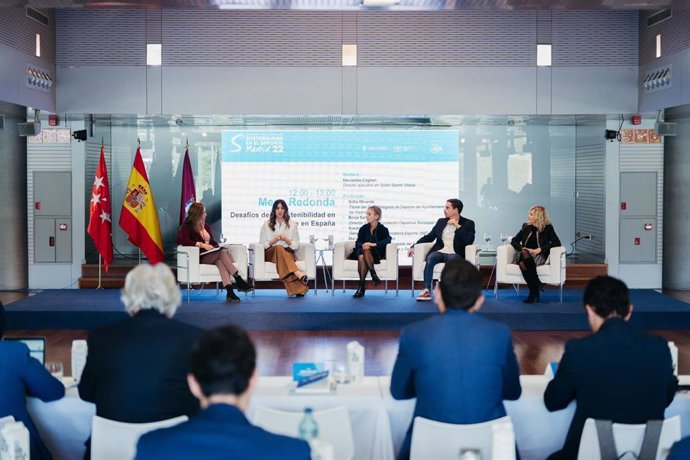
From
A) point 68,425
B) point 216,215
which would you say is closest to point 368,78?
point 216,215

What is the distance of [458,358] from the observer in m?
3.09

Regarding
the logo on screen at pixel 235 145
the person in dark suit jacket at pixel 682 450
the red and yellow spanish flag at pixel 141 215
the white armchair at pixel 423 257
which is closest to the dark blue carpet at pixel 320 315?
the white armchair at pixel 423 257

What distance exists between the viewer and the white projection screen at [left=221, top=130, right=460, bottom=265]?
12.3 meters

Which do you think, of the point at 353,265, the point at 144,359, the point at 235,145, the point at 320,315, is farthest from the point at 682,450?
the point at 235,145

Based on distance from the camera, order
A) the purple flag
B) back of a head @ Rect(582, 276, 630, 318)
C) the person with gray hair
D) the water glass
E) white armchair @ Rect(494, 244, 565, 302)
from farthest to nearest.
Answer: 1. the purple flag
2. white armchair @ Rect(494, 244, 565, 302)
3. the water glass
4. back of a head @ Rect(582, 276, 630, 318)
5. the person with gray hair

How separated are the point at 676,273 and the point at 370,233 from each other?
4765mm

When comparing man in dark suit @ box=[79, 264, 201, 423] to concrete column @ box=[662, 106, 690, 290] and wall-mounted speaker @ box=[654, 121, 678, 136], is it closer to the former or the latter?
wall-mounted speaker @ box=[654, 121, 678, 136]

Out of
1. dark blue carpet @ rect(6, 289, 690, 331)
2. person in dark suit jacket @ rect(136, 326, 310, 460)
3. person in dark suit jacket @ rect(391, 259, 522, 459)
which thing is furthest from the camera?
dark blue carpet @ rect(6, 289, 690, 331)

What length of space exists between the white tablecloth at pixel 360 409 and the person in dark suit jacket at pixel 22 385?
0.85 metres

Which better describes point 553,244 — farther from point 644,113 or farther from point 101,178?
point 101,178

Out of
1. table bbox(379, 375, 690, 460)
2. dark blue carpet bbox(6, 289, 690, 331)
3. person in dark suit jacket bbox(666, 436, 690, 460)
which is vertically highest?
person in dark suit jacket bbox(666, 436, 690, 460)

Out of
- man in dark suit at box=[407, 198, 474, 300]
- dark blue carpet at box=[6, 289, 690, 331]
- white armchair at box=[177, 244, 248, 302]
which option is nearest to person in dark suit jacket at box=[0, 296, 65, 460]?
dark blue carpet at box=[6, 289, 690, 331]

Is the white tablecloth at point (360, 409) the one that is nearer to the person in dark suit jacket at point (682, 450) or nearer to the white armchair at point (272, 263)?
the person in dark suit jacket at point (682, 450)

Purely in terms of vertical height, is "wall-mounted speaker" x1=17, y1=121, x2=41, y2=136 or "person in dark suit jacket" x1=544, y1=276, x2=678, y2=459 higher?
"wall-mounted speaker" x1=17, y1=121, x2=41, y2=136
